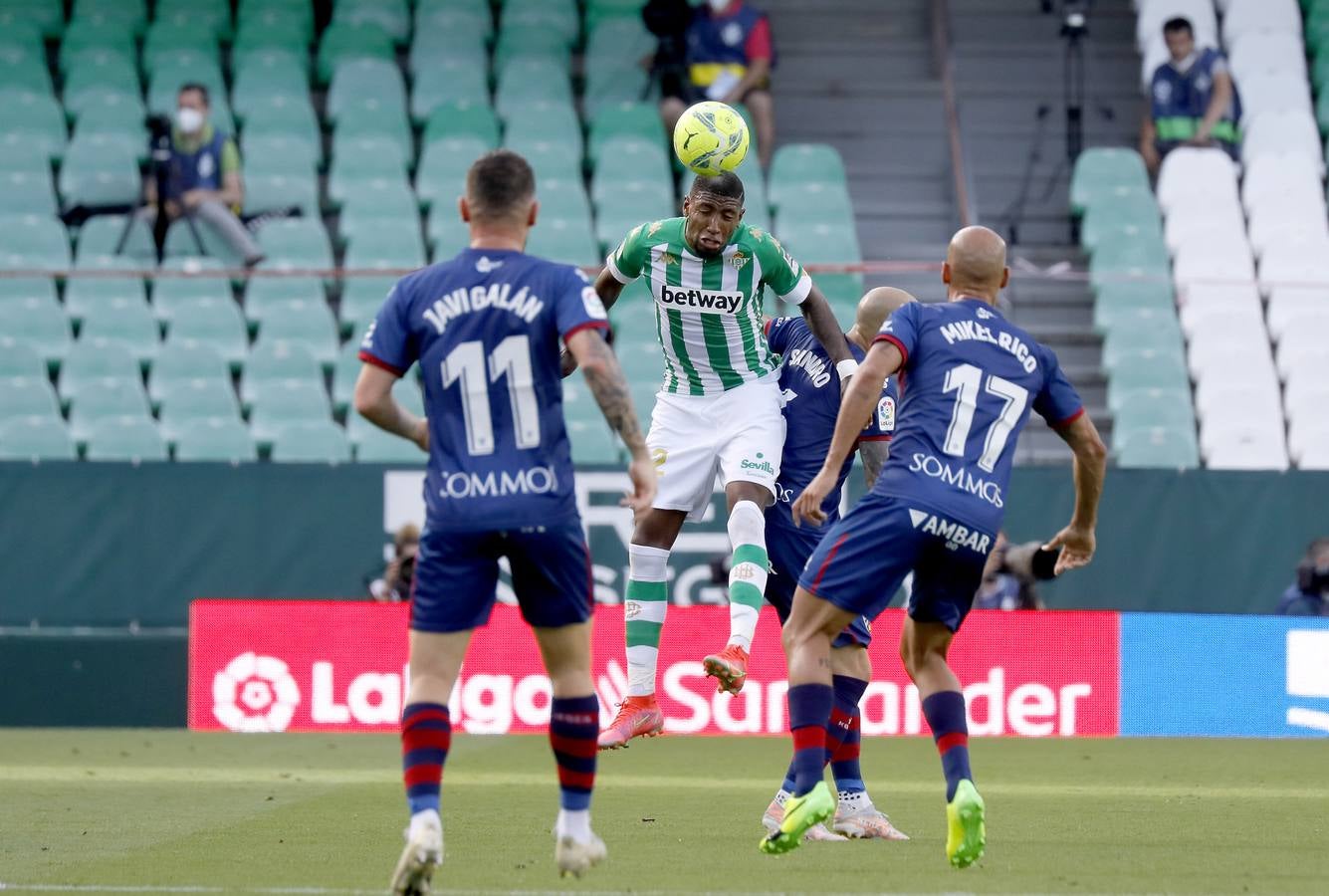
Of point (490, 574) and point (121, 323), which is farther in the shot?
point (121, 323)

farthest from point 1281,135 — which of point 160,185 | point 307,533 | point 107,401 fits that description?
point 107,401

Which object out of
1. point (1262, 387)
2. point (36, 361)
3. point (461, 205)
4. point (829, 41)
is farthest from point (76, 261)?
point (461, 205)

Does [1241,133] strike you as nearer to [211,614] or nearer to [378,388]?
[211,614]

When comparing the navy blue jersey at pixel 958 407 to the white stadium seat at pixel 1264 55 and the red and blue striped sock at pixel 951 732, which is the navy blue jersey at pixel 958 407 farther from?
the white stadium seat at pixel 1264 55

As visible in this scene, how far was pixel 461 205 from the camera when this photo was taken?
21.5 feet

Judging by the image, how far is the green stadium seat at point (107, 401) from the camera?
618 inches

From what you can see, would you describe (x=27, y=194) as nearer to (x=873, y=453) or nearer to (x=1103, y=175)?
(x=1103, y=175)

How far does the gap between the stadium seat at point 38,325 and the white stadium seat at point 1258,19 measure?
1153 cm

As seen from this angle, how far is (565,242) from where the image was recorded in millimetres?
17250

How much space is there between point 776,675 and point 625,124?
6.66 metres

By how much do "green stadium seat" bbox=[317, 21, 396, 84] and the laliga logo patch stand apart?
289 inches

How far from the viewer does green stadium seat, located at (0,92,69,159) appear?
18.2 metres

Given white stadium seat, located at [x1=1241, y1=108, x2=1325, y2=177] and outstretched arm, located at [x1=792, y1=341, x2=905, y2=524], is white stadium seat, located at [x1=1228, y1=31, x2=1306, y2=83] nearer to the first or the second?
white stadium seat, located at [x1=1241, y1=108, x2=1325, y2=177]

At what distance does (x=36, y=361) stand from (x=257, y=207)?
2844 mm
